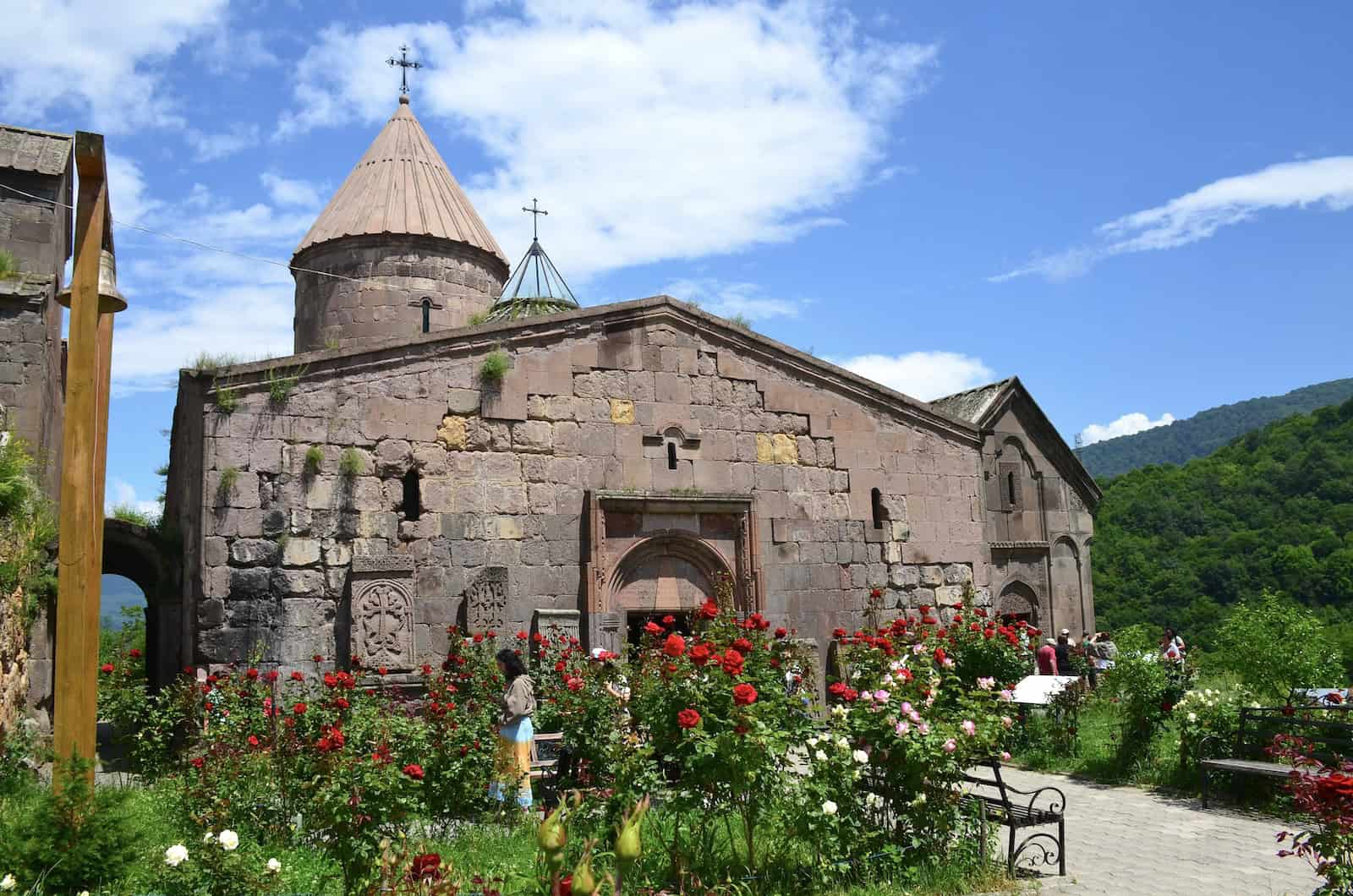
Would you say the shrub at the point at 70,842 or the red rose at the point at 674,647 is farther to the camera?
the red rose at the point at 674,647

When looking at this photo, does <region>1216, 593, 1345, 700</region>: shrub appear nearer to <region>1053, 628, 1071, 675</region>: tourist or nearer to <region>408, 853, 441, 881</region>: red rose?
<region>1053, 628, 1071, 675</region>: tourist

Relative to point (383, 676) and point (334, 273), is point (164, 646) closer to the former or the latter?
point (383, 676)

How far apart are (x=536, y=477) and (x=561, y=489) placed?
0.94 feet

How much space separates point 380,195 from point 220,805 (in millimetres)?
11304

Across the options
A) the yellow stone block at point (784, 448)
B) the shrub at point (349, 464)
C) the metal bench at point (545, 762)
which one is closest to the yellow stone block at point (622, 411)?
the yellow stone block at point (784, 448)

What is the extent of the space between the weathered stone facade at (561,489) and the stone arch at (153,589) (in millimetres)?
668

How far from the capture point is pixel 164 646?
1123 cm

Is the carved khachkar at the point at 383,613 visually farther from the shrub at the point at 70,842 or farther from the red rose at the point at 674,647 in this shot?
the shrub at the point at 70,842

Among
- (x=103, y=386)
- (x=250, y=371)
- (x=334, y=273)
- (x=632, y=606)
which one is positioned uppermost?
(x=334, y=273)

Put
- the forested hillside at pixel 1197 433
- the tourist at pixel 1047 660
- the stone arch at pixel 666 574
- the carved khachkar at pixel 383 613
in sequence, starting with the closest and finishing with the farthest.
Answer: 1. the carved khachkar at pixel 383 613
2. the stone arch at pixel 666 574
3. the tourist at pixel 1047 660
4. the forested hillside at pixel 1197 433

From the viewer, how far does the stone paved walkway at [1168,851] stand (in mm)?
6430

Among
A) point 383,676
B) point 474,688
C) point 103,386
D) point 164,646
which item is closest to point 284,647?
point 383,676

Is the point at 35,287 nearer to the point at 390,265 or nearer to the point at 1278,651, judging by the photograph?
the point at 390,265

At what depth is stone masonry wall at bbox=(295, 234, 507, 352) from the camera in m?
15.2
